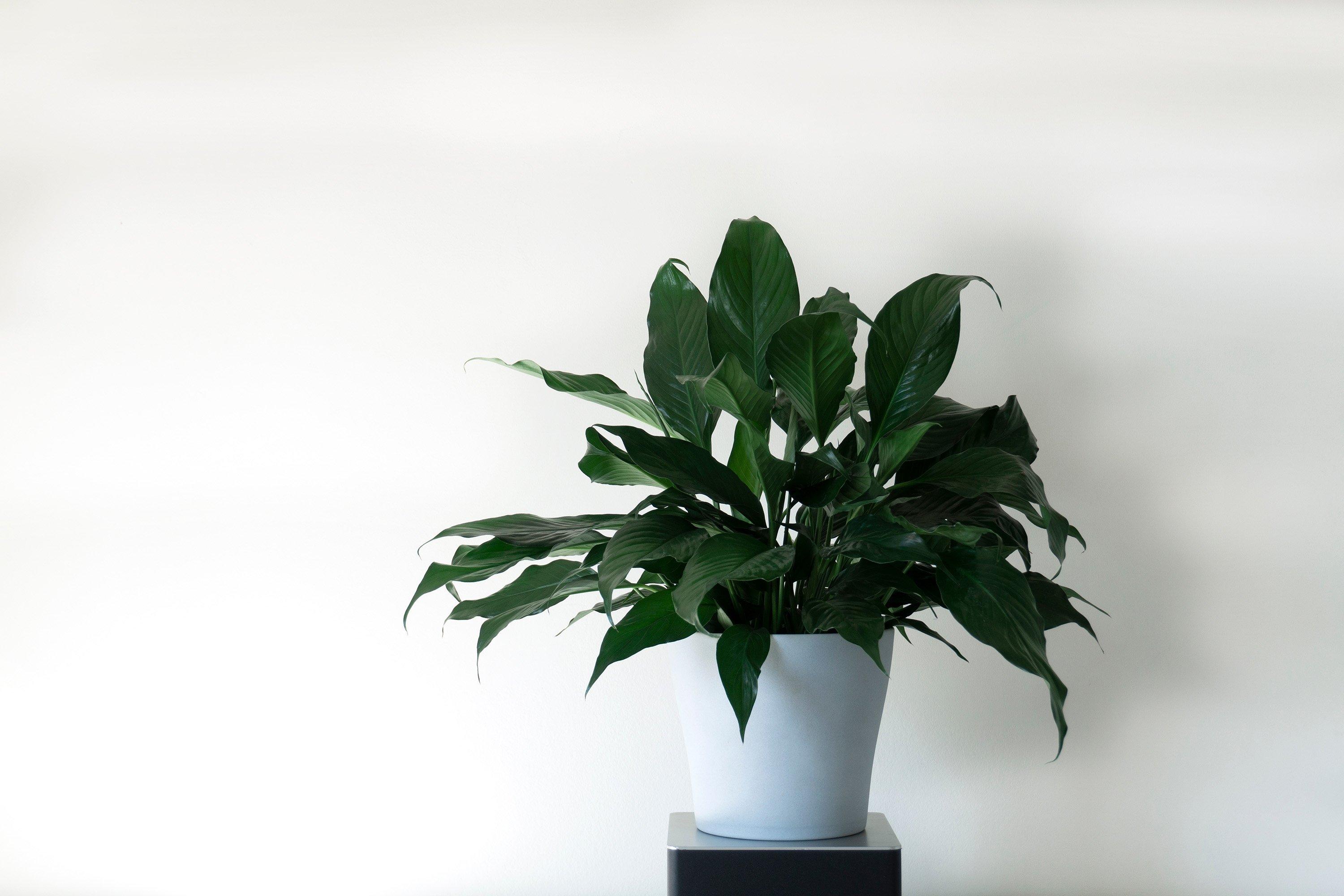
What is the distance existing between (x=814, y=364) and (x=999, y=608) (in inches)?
10.7

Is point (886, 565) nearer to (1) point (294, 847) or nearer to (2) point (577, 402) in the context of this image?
(2) point (577, 402)

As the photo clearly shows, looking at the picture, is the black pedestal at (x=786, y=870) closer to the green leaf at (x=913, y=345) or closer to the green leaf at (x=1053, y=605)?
the green leaf at (x=1053, y=605)

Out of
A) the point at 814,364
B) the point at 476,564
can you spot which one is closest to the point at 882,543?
the point at 814,364

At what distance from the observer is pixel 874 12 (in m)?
1.38

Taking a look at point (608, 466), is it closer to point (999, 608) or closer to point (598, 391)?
point (598, 391)

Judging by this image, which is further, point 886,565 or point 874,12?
point 874,12

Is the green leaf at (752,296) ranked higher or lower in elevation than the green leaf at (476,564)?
higher

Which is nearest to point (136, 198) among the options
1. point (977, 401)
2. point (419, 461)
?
point (419, 461)

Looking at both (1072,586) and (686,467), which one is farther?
(1072,586)

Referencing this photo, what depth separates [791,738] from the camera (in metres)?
0.93

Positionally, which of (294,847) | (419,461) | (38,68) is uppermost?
(38,68)

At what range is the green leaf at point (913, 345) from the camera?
0.92 metres

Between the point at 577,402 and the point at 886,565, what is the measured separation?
1.81 ft

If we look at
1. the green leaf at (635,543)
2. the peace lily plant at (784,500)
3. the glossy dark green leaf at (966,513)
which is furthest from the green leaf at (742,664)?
the glossy dark green leaf at (966,513)
